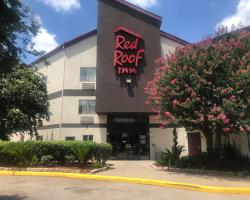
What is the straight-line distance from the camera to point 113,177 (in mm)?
15086

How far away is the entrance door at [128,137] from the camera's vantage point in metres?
29.3

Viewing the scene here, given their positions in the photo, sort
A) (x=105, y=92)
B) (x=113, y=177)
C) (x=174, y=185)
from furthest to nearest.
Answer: (x=105, y=92) < (x=113, y=177) < (x=174, y=185)

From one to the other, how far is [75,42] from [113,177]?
62.5ft

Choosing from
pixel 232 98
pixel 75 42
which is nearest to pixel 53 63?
pixel 75 42

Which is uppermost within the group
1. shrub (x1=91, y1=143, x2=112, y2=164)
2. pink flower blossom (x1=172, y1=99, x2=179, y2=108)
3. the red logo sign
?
the red logo sign

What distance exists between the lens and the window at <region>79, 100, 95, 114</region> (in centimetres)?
2970

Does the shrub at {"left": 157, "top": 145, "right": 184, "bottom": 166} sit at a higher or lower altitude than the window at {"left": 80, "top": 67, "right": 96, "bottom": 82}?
lower

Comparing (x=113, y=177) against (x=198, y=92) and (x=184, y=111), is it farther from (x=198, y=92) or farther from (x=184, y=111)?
(x=198, y=92)

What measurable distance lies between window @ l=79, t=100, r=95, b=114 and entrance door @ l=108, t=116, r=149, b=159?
187 cm

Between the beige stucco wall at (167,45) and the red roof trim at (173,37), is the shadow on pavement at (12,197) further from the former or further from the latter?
the red roof trim at (173,37)

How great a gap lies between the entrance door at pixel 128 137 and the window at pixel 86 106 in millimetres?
1870

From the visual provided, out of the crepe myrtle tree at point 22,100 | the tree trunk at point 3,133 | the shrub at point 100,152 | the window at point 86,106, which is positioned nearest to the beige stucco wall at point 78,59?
the window at point 86,106

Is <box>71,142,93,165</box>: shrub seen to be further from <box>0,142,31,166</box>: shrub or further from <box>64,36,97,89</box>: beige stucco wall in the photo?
<box>64,36,97,89</box>: beige stucco wall

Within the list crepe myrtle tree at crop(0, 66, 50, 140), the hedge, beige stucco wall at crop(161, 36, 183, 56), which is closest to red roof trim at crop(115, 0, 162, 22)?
beige stucco wall at crop(161, 36, 183, 56)
